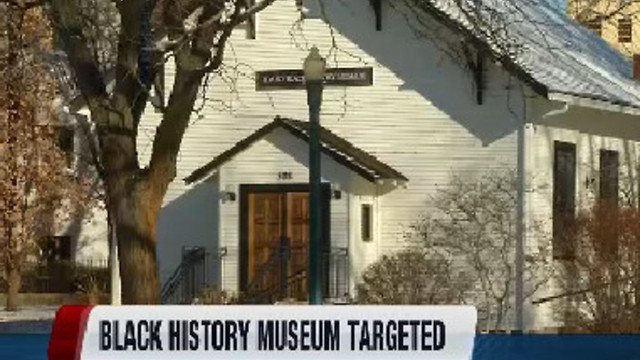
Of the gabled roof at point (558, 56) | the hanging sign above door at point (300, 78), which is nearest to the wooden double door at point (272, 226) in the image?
the hanging sign above door at point (300, 78)

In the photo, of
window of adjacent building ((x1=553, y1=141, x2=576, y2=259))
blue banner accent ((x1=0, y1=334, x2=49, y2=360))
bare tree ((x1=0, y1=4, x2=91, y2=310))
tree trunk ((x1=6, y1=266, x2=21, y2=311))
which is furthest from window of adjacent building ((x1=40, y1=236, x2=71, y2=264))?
blue banner accent ((x1=0, y1=334, x2=49, y2=360))

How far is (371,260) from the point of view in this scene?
3097 centimetres

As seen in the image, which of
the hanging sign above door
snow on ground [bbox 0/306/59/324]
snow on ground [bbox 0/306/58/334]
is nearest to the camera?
snow on ground [bbox 0/306/58/334]

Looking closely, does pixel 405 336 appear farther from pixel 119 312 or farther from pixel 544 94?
pixel 544 94

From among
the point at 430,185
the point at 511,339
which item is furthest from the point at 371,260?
the point at 511,339

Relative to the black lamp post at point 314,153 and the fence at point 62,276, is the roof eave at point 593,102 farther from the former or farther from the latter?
the fence at point 62,276

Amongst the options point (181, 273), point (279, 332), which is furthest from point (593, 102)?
point (279, 332)

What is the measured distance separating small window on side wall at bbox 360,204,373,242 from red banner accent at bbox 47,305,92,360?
26.3m

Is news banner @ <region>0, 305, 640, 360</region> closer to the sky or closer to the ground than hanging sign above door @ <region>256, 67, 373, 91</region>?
closer to the ground

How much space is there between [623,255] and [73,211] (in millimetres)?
15089

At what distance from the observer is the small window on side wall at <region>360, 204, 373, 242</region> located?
3114 cm

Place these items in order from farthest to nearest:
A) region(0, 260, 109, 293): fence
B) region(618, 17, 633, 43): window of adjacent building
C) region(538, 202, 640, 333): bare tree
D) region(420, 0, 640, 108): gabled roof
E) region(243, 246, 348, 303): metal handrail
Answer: region(618, 17, 633, 43): window of adjacent building → region(0, 260, 109, 293): fence → region(243, 246, 348, 303): metal handrail → region(420, 0, 640, 108): gabled roof → region(538, 202, 640, 333): bare tree

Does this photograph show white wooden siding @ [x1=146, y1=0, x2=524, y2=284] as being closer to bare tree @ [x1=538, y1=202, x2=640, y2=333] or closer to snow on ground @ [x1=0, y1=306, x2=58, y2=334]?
snow on ground @ [x1=0, y1=306, x2=58, y2=334]

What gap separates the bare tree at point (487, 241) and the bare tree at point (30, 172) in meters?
9.14
